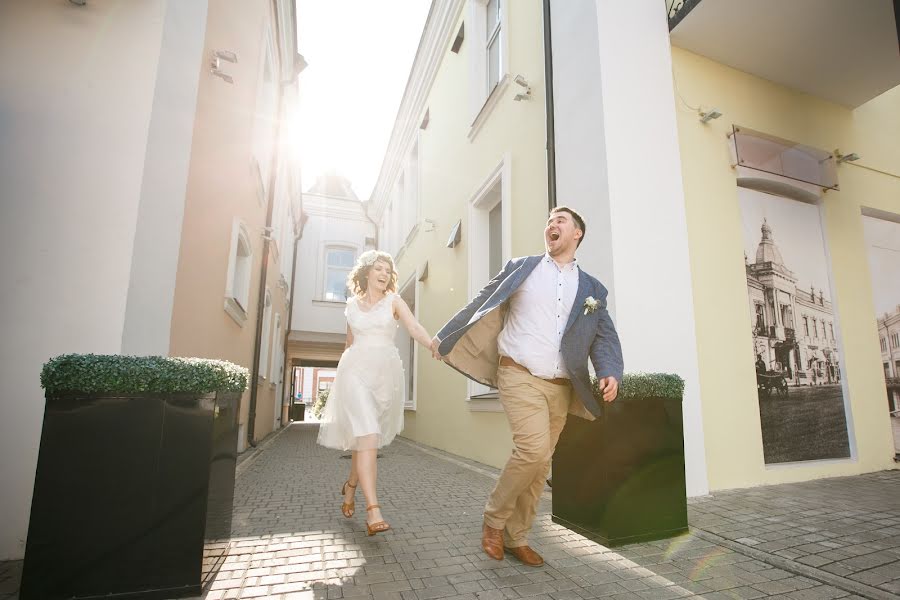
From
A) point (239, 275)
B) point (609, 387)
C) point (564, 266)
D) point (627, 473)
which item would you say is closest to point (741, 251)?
point (564, 266)

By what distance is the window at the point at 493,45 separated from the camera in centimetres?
825

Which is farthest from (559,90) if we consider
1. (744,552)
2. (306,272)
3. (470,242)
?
(306,272)

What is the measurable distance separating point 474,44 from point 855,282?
640 centimetres

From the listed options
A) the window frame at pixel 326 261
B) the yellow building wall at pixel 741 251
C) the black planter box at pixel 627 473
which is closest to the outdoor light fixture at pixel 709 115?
the yellow building wall at pixel 741 251

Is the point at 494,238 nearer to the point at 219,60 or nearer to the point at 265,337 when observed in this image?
the point at 219,60

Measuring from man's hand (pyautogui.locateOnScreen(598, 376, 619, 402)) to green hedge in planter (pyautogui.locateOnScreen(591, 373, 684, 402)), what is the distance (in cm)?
31

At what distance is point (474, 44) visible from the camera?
28.1 feet

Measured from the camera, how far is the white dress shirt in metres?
3.05

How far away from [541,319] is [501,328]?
0.31m

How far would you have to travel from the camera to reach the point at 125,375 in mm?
2465

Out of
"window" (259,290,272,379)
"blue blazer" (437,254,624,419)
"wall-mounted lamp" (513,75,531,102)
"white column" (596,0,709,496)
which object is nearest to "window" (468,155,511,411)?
"wall-mounted lamp" (513,75,531,102)

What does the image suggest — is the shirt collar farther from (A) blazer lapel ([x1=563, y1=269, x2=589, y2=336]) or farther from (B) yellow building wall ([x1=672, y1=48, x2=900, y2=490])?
(B) yellow building wall ([x1=672, y1=48, x2=900, y2=490])

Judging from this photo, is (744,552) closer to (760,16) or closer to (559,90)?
(559,90)

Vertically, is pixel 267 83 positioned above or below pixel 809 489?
above
